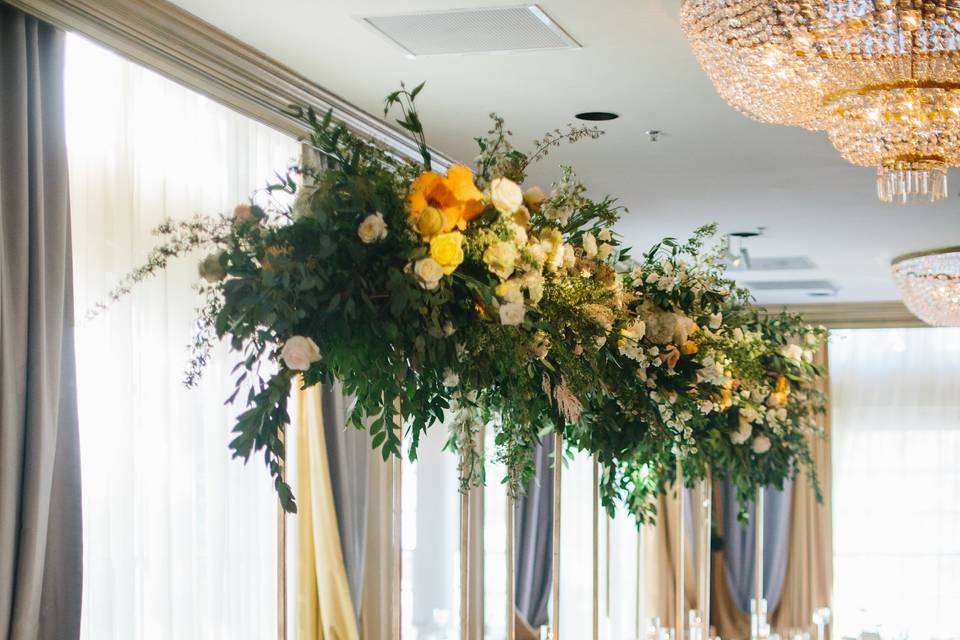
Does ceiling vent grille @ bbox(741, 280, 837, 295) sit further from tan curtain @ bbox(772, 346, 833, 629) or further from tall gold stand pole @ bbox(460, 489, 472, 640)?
tall gold stand pole @ bbox(460, 489, 472, 640)

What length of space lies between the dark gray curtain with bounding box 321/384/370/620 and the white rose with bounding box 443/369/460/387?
295cm

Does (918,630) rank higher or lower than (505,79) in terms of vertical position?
lower

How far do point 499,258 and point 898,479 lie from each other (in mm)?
10155

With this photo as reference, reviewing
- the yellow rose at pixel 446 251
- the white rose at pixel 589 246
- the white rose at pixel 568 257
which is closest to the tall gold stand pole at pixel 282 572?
the yellow rose at pixel 446 251

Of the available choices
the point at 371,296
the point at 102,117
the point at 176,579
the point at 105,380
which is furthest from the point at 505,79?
the point at 371,296

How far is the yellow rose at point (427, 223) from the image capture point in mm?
2105

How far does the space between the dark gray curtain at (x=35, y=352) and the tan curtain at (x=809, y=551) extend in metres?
9.15

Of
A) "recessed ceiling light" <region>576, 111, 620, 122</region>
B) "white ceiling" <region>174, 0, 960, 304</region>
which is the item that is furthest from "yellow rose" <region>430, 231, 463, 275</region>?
"recessed ceiling light" <region>576, 111, 620, 122</region>

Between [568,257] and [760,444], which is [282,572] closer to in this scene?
[568,257]

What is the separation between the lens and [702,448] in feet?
14.0

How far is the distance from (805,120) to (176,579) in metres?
2.66

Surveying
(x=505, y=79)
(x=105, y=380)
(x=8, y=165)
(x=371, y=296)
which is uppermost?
(x=505, y=79)

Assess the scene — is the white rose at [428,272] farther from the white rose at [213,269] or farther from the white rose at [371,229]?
the white rose at [213,269]

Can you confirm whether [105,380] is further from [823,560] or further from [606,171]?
[823,560]
